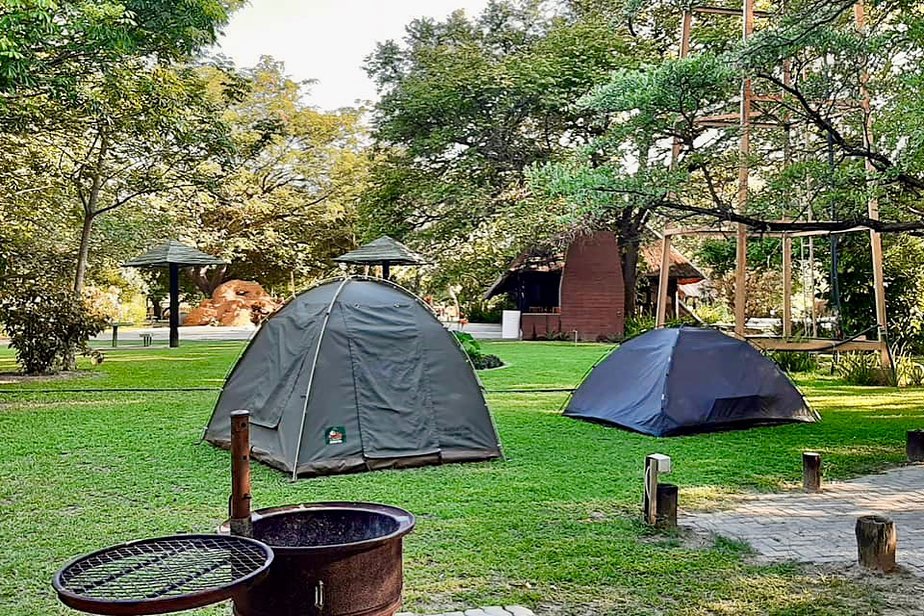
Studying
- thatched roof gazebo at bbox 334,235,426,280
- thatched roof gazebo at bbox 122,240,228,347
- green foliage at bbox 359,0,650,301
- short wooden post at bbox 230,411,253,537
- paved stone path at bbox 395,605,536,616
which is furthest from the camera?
green foliage at bbox 359,0,650,301

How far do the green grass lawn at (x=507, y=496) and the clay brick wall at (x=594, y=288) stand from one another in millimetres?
11754

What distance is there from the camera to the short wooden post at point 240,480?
294cm

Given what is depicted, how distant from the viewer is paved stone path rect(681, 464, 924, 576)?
15.8 feet

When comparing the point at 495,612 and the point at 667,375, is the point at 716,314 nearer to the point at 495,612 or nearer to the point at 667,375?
the point at 667,375

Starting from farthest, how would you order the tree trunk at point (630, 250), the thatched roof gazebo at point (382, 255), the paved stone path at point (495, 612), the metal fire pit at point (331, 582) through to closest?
1. the tree trunk at point (630, 250)
2. the thatched roof gazebo at point (382, 255)
3. the paved stone path at point (495, 612)
4. the metal fire pit at point (331, 582)

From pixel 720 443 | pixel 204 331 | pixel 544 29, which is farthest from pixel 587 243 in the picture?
pixel 720 443

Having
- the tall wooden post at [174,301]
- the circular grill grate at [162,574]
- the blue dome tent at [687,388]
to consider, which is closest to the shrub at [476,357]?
the blue dome tent at [687,388]

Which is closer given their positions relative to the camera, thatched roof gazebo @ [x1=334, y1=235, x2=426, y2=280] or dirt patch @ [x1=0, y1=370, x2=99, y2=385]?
dirt patch @ [x1=0, y1=370, x2=99, y2=385]

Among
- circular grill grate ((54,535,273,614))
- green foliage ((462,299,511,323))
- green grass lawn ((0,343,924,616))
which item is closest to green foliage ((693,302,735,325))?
green foliage ((462,299,511,323))

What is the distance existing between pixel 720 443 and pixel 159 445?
17.7 ft

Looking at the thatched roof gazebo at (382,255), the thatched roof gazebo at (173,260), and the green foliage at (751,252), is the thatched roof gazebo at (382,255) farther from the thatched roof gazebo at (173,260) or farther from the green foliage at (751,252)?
the green foliage at (751,252)

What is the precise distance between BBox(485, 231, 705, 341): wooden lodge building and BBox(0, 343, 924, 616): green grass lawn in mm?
11769

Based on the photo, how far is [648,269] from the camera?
24.8 metres

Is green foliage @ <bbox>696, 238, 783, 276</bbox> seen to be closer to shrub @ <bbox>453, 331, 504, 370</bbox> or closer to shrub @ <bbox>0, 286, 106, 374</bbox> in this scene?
shrub @ <bbox>453, 331, 504, 370</bbox>
